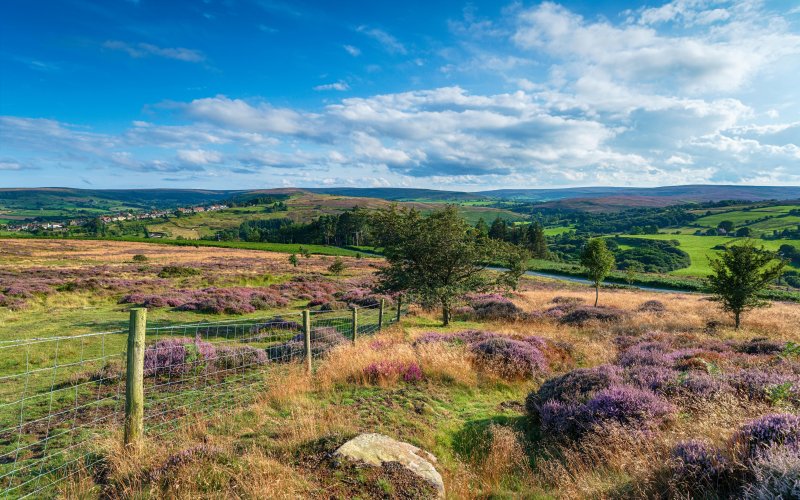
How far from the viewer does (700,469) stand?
13.8 ft

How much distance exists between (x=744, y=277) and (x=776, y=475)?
21193 mm

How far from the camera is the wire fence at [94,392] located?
5727 mm

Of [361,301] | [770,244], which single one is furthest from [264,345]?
[770,244]

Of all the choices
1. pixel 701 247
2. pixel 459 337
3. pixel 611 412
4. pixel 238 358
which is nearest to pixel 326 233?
pixel 459 337

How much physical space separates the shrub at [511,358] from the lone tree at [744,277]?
1479 cm

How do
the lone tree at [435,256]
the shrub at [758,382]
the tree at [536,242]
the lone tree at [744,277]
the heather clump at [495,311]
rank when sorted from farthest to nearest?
1. the tree at [536,242]
2. the heather clump at [495,311]
3. the lone tree at [435,256]
4. the lone tree at [744,277]
5. the shrub at [758,382]

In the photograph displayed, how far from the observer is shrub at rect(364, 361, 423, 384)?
370 inches

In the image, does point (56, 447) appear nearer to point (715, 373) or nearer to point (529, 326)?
point (715, 373)

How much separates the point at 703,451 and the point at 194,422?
7947mm

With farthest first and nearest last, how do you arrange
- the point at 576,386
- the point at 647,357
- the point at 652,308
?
the point at 652,308
the point at 647,357
the point at 576,386

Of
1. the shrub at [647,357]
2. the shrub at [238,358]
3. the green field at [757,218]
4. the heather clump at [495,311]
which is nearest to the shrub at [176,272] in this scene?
the heather clump at [495,311]

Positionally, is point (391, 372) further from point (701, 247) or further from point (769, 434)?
point (701, 247)

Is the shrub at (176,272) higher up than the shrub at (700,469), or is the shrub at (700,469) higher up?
the shrub at (700,469)

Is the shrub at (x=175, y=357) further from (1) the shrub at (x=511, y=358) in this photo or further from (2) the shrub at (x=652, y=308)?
(2) the shrub at (x=652, y=308)
